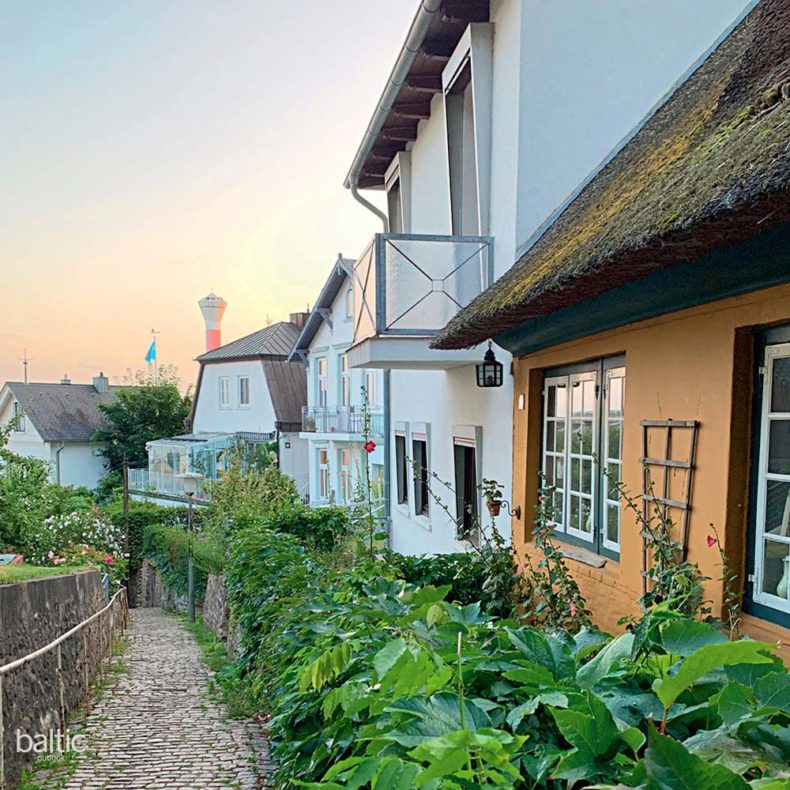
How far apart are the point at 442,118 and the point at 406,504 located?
19.3 ft

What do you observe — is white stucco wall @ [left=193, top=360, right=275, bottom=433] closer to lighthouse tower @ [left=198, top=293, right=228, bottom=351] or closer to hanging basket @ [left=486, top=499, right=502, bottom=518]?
lighthouse tower @ [left=198, top=293, right=228, bottom=351]

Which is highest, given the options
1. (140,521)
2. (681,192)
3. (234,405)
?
(681,192)

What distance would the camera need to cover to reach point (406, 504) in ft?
37.6

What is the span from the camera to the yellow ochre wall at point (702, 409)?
11.7 feet

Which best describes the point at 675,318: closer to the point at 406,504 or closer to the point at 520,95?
the point at 520,95

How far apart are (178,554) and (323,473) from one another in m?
5.61

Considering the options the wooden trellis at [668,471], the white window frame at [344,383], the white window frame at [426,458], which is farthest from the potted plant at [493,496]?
the white window frame at [344,383]

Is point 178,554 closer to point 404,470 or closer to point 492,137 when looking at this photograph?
point 404,470

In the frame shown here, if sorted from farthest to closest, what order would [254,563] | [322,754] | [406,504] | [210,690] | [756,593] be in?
[406,504]
[210,690]
[254,563]
[756,593]
[322,754]

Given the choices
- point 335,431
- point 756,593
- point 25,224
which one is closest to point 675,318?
point 756,593

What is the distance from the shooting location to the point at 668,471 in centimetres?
418

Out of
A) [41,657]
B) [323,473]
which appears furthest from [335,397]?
[41,657]

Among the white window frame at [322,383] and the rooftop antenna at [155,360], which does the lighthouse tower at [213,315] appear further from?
the white window frame at [322,383]

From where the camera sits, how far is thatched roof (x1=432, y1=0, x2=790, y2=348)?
2715 millimetres
